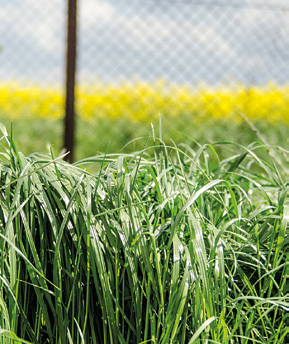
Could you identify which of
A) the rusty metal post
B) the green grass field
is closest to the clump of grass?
the rusty metal post

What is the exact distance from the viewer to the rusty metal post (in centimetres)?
310

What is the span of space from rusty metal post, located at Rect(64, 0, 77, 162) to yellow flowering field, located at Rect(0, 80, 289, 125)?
5.34 ft

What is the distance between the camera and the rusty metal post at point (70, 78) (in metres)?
3.10

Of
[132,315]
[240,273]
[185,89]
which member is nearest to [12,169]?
[132,315]

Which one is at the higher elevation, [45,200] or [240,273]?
[45,200]

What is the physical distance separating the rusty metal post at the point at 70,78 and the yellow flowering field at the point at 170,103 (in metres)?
1.63

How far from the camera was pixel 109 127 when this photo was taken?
557 cm

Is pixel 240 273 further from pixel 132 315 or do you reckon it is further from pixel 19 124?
pixel 19 124

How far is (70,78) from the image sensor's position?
3152mm

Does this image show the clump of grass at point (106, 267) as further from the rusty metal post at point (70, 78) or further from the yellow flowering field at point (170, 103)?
the yellow flowering field at point (170, 103)

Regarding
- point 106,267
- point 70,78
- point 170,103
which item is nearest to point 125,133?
point 170,103

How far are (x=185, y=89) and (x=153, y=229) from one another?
454 cm

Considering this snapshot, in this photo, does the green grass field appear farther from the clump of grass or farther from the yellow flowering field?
the clump of grass

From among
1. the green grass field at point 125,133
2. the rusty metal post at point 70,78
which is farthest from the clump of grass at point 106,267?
the green grass field at point 125,133
